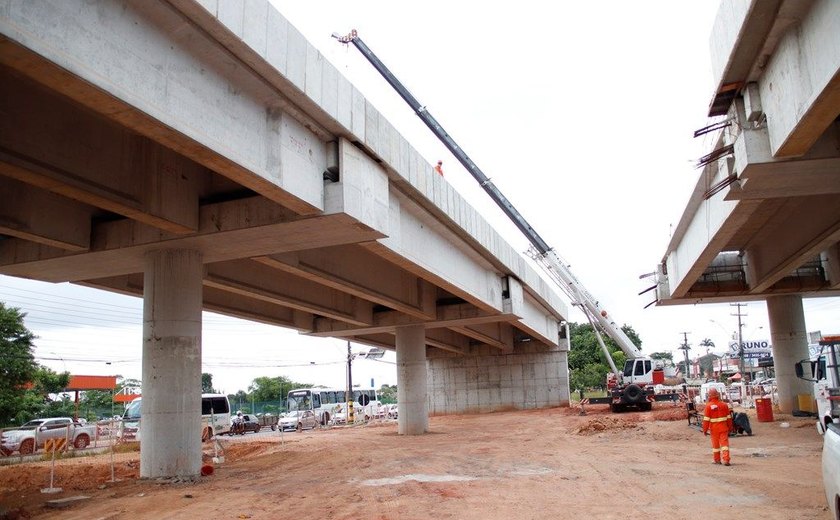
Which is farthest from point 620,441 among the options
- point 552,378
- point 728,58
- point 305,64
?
point 552,378

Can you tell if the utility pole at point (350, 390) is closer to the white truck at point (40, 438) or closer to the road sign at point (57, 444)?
the white truck at point (40, 438)

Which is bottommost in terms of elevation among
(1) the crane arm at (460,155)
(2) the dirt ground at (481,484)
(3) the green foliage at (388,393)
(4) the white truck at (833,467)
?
(3) the green foliage at (388,393)

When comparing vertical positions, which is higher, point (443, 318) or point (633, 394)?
point (443, 318)

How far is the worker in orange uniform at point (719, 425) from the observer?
12625 mm

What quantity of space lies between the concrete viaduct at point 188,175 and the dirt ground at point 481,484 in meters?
2.14

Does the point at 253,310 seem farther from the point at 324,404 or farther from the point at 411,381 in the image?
the point at 324,404

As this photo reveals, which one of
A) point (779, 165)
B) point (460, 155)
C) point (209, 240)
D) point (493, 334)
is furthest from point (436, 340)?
point (779, 165)

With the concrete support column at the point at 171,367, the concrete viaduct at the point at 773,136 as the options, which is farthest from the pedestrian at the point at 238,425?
the concrete support column at the point at 171,367

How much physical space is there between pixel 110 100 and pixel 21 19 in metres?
1.25

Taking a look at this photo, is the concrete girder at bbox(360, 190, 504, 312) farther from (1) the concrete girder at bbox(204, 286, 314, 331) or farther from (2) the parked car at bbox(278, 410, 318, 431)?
(2) the parked car at bbox(278, 410, 318, 431)

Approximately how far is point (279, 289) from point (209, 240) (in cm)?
704

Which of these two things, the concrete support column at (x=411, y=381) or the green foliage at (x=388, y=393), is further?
the green foliage at (x=388, y=393)

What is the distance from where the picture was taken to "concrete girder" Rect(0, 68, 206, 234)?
9.49 m

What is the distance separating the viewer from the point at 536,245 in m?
37.4
